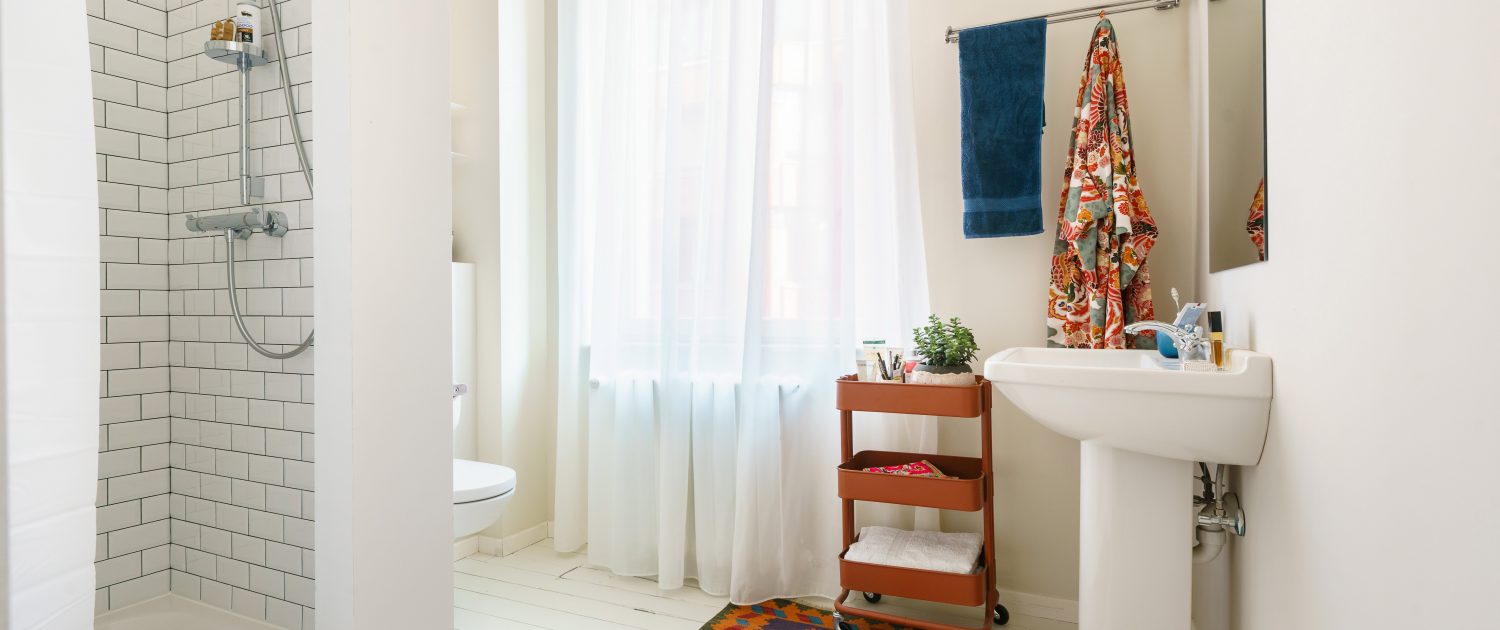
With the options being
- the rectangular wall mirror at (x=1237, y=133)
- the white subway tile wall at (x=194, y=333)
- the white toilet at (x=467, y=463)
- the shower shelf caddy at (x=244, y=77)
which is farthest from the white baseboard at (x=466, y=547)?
→ the rectangular wall mirror at (x=1237, y=133)

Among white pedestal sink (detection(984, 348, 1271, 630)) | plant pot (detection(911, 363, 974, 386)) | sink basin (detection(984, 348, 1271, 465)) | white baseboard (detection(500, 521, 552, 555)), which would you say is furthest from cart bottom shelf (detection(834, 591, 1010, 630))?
white baseboard (detection(500, 521, 552, 555))

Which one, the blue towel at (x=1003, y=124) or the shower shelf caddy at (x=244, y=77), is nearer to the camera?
the shower shelf caddy at (x=244, y=77)

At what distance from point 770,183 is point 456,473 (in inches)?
54.2

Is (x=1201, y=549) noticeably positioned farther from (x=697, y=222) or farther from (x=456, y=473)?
(x=456, y=473)

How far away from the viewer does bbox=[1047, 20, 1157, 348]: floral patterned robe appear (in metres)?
1.87

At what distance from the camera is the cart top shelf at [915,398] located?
75.0 inches

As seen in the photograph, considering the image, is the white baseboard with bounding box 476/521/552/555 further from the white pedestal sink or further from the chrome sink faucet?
the chrome sink faucet

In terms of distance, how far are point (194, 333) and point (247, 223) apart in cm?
42

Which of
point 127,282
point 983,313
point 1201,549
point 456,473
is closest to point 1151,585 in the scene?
point 1201,549

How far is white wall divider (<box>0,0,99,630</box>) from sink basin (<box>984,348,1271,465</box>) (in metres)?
1.38

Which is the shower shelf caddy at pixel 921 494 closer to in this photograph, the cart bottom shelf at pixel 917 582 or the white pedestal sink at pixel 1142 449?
the cart bottom shelf at pixel 917 582

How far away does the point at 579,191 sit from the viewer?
2672 millimetres

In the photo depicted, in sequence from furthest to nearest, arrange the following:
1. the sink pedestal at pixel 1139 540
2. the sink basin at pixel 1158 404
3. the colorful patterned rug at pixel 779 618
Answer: the colorful patterned rug at pixel 779 618, the sink pedestal at pixel 1139 540, the sink basin at pixel 1158 404

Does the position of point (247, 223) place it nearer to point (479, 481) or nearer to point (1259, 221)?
point (479, 481)
